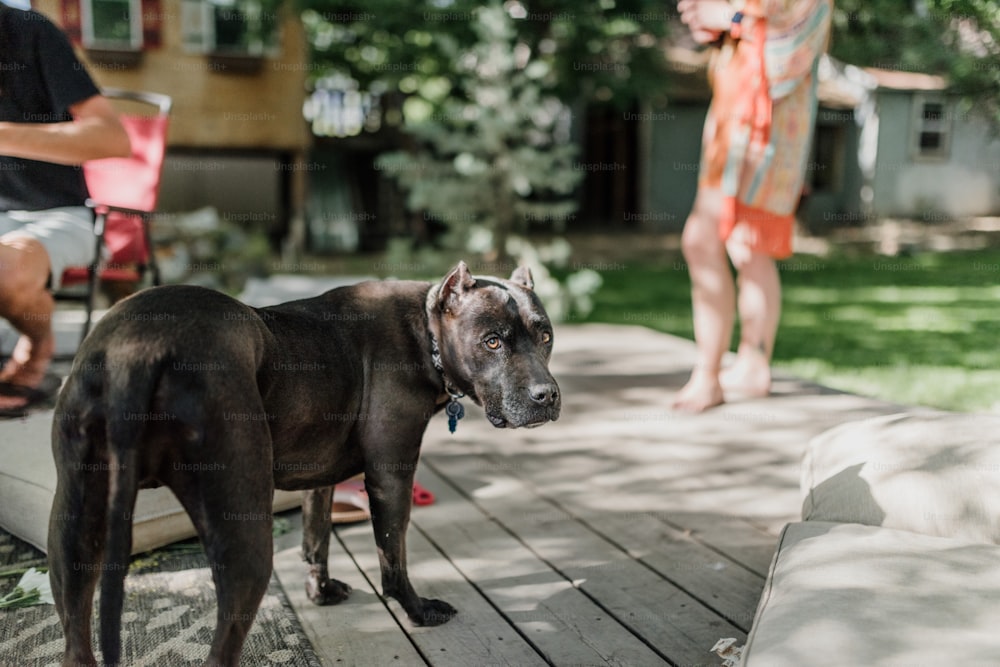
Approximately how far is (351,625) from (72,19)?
36.5ft

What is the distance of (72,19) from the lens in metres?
11.0

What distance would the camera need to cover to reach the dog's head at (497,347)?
1.91m

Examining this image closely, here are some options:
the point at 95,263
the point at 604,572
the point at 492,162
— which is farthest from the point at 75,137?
the point at 492,162

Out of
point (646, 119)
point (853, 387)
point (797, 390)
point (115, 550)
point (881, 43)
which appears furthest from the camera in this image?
point (646, 119)

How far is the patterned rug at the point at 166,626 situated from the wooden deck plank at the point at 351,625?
4cm

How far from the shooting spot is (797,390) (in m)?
4.47

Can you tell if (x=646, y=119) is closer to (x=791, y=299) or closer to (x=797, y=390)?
(x=791, y=299)

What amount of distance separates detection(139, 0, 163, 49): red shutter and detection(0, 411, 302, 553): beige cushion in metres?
9.82

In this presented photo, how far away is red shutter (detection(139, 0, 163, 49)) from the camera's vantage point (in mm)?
11102

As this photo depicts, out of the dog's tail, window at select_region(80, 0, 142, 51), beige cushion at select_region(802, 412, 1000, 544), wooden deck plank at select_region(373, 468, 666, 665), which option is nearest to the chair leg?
wooden deck plank at select_region(373, 468, 666, 665)

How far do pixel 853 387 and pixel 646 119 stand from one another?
14.9 m

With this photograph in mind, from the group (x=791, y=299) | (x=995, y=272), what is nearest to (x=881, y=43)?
(x=995, y=272)

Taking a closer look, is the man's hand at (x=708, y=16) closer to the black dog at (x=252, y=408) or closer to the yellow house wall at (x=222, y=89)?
the black dog at (x=252, y=408)

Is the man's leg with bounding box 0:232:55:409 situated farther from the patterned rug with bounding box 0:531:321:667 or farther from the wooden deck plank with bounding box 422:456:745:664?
the wooden deck plank with bounding box 422:456:745:664
